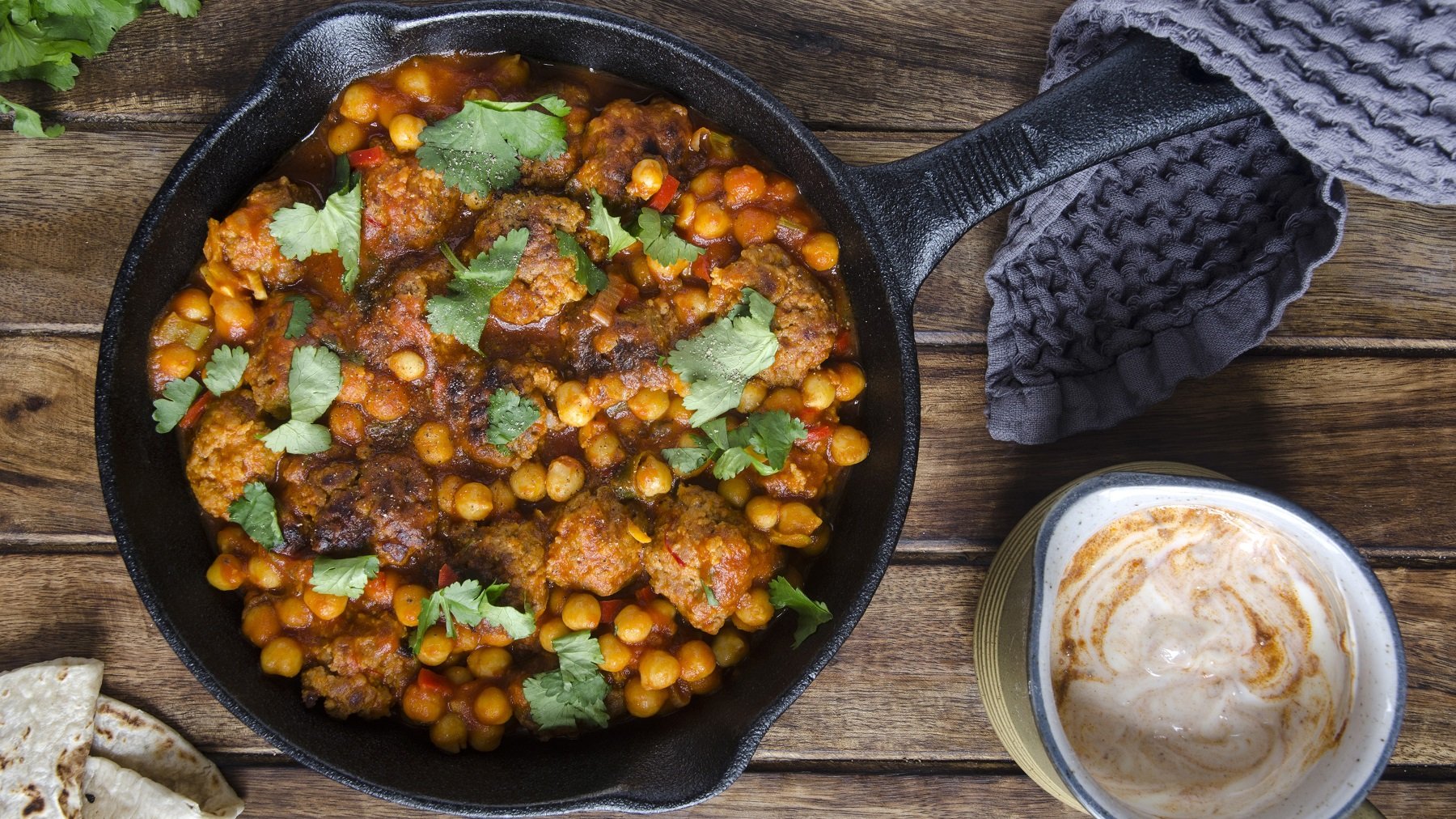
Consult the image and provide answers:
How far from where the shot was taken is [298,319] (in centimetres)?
289

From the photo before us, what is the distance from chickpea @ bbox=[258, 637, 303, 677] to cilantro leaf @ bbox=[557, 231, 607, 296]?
141 centimetres

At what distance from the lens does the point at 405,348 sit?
2930mm

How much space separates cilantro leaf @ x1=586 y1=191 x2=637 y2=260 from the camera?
116 inches

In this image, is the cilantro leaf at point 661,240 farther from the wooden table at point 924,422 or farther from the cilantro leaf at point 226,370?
the cilantro leaf at point 226,370

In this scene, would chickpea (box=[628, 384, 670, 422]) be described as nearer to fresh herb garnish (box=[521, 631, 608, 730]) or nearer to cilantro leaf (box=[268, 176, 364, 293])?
fresh herb garnish (box=[521, 631, 608, 730])

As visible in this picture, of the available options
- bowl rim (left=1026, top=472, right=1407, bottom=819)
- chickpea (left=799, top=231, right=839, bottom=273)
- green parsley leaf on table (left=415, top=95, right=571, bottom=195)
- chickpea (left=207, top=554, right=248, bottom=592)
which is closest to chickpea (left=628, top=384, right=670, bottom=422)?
chickpea (left=799, top=231, right=839, bottom=273)

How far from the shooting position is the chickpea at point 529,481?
299 centimetres

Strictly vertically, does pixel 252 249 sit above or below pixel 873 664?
above

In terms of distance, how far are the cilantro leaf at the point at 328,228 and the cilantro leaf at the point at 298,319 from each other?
5.3 inches

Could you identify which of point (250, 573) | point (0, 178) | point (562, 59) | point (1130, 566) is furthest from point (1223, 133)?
point (0, 178)

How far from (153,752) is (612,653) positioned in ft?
5.72

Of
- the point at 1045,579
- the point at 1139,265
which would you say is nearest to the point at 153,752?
the point at 1045,579

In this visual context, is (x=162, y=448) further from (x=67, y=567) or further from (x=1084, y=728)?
(x=1084, y=728)

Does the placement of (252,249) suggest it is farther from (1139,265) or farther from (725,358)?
(1139,265)
